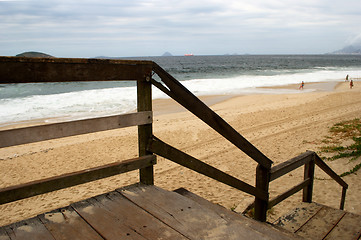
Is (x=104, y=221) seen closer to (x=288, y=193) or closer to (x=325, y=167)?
(x=288, y=193)

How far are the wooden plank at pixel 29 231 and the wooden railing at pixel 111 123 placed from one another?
0.93 ft

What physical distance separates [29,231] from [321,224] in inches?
125

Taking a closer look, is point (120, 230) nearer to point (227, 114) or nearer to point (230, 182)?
point (230, 182)

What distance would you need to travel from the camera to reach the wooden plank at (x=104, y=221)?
6.52 ft

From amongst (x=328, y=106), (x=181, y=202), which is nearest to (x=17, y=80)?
(x=181, y=202)

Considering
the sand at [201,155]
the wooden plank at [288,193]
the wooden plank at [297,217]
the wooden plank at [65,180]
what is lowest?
the sand at [201,155]

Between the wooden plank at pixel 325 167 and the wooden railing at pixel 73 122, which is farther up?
the wooden railing at pixel 73 122

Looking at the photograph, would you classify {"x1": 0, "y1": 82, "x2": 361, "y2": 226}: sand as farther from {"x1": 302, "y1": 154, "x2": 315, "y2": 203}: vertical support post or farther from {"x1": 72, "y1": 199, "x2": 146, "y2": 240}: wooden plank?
{"x1": 72, "y1": 199, "x2": 146, "y2": 240}: wooden plank

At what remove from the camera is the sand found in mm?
5578

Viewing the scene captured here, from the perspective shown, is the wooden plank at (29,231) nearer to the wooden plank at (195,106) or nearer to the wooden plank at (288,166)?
the wooden plank at (195,106)

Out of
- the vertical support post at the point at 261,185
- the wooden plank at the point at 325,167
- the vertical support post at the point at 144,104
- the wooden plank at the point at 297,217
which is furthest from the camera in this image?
the wooden plank at the point at 325,167

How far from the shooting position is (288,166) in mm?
3068

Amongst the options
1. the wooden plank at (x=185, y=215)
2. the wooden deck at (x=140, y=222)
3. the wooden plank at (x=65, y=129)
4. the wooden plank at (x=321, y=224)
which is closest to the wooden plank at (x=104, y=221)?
the wooden deck at (x=140, y=222)

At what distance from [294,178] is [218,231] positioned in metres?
4.71
